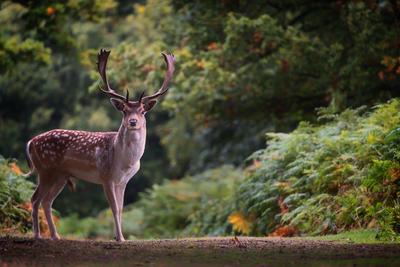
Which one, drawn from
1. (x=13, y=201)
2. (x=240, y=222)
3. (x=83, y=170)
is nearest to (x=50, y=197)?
(x=83, y=170)

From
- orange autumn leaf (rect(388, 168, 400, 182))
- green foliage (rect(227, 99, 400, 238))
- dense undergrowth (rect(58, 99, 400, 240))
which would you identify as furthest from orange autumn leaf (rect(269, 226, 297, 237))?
orange autumn leaf (rect(388, 168, 400, 182))

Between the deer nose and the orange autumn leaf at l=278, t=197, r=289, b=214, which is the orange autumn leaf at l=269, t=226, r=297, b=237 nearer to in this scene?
the orange autumn leaf at l=278, t=197, r=289, b=214

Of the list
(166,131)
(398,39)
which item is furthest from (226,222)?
(166,131)

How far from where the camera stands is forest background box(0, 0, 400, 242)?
1231 centimetres

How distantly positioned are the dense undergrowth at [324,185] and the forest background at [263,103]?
0.02 m

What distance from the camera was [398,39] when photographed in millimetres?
15531

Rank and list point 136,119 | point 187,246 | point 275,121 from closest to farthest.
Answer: point 187,246 < point 136,119 < point 275,121

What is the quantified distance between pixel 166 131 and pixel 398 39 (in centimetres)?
1165

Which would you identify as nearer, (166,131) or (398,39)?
(398,39)

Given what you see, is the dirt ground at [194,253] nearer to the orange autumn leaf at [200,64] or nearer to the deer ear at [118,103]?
the deer ear at [118,103]

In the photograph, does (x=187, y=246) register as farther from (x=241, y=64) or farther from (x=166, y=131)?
(x=166, y=131)

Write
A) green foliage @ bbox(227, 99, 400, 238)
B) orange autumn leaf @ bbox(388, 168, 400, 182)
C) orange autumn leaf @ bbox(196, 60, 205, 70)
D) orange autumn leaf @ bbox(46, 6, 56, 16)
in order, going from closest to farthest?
orange autumn leaf @ bbox(388, 168, 400, 182), green foliage @ bbox(227, 99, 400, 238), orange autumn leaf @ bbox(196, 60, 205, 70), orange autumn leaf @ bbox(46, 6, 56, 16)

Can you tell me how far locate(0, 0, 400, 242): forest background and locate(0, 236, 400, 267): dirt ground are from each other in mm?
1158

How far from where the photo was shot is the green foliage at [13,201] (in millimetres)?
12789
